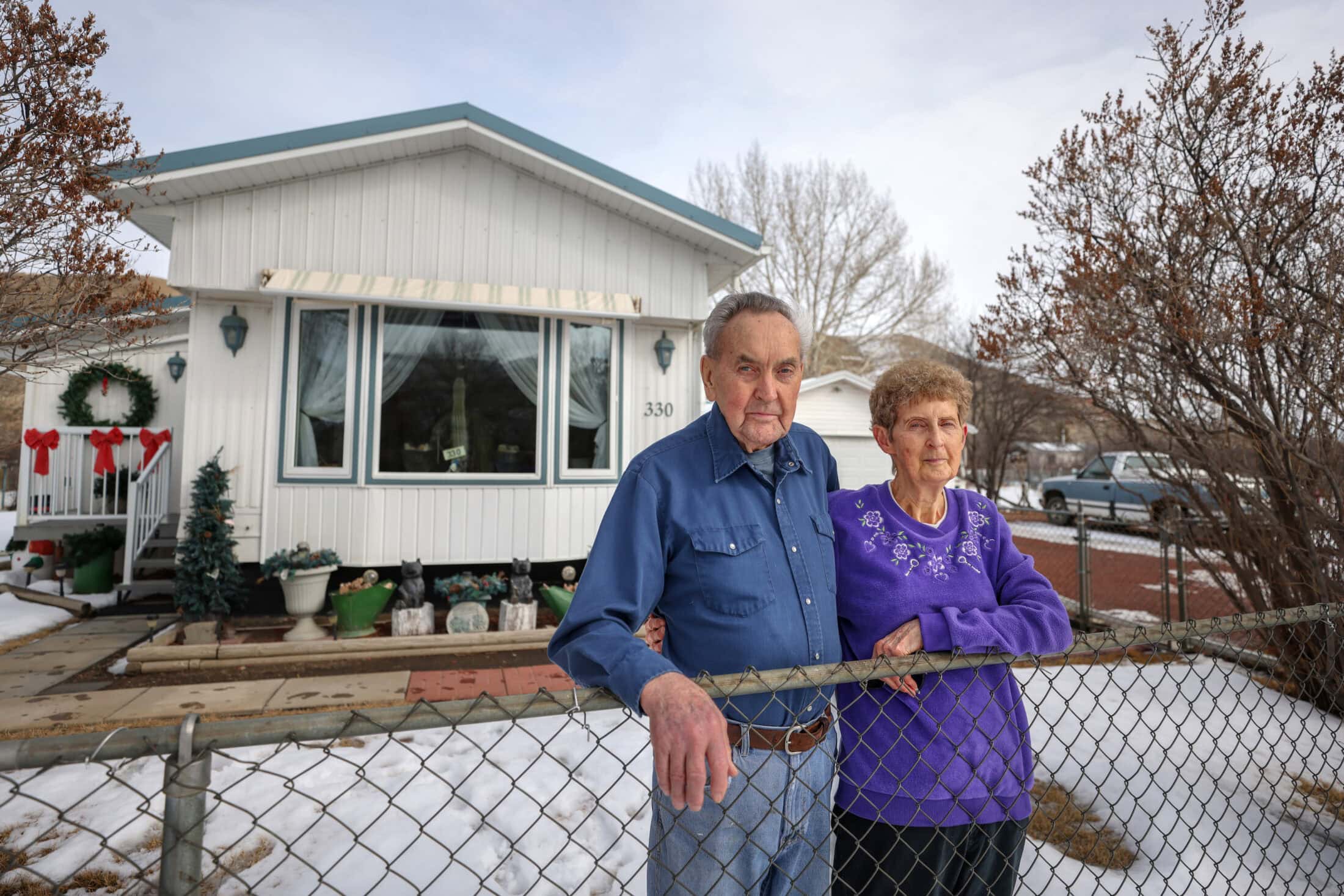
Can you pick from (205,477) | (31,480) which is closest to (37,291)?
(205,477)

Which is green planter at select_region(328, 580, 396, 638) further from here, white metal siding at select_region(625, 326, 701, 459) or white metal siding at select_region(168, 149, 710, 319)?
white metal siding at select_region(168, 149, 710, 319)

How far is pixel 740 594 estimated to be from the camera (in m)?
1.42

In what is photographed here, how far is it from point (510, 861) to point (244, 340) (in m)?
5.14

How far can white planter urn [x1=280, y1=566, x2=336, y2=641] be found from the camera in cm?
538

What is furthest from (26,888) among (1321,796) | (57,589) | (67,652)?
(57,589)

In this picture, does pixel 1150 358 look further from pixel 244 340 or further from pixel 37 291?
pixel 244 340

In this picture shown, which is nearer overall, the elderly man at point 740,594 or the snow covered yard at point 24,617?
the elderly man at point 740,594

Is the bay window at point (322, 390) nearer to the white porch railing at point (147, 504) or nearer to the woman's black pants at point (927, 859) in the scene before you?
the white porch railing at point (147, 504)

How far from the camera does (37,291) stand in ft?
11.0

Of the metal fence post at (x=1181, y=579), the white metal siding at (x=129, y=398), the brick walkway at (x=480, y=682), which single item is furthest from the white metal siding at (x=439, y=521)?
the metal fence post at (x=1181, y=579)

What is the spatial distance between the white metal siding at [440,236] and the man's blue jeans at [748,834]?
5473mm

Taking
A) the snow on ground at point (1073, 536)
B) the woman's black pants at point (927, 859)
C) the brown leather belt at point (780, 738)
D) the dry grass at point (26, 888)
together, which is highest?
the brown leather belt at point (780, 738)

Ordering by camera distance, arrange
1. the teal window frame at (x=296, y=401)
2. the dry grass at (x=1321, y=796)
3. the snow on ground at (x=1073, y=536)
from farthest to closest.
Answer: the snow on ground at (x=1073, y=536) → the teal window frame at (x=296, y=401) → the dry grass at (x=1321, y=796)

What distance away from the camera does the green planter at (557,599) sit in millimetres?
5832
